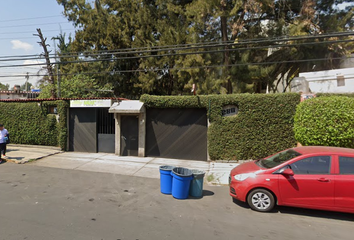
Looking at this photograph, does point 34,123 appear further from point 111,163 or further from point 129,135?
point 111,163

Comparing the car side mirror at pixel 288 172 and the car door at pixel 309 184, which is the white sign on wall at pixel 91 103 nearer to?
the car side mirror at pixel 288 172

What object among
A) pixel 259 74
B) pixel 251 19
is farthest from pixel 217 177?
pixel 251 19

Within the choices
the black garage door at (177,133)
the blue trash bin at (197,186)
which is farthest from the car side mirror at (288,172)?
the black garage door at (177,133)

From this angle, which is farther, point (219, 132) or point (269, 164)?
point (219, 132)

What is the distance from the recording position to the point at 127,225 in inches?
165

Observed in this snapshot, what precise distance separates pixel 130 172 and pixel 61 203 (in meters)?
3.19

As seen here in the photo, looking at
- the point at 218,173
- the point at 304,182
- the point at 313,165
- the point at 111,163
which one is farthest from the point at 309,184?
the point at 111,163

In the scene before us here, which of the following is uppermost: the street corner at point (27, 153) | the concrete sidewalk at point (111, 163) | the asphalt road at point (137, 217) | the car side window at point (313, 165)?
the car side window at point (313, 165)

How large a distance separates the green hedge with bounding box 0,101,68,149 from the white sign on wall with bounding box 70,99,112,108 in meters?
0.67

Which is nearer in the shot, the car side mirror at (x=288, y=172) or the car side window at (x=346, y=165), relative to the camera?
the car side window at (x=346, y=165)

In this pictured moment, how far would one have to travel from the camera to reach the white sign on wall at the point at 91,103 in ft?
35.6

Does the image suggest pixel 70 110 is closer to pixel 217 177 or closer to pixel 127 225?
pixel 217 177

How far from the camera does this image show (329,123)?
22.8 ft

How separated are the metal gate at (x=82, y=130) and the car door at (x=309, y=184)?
9.36 meters
